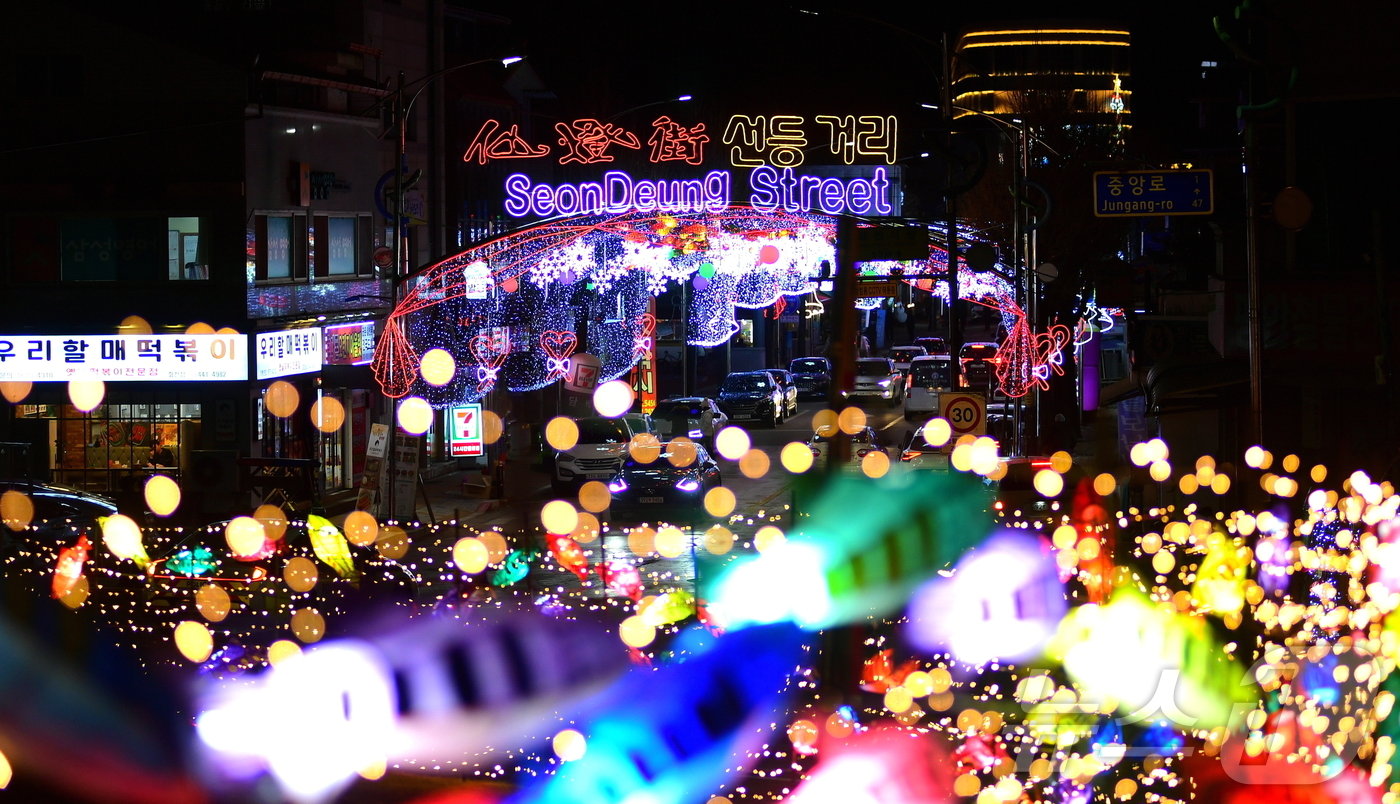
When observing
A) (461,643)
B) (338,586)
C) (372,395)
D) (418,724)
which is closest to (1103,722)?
(418,724)

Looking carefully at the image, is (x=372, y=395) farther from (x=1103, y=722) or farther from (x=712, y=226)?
(x=1103, y=722)

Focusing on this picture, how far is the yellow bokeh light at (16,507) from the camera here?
21797mm

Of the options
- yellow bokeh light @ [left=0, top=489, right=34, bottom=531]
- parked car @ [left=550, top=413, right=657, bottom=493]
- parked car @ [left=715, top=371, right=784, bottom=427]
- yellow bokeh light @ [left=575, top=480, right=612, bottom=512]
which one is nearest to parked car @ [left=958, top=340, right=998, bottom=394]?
parked car @ [left=715, top=371, right=784, bottom=427]

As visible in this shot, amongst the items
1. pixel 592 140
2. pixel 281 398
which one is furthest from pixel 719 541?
pixel 281 398

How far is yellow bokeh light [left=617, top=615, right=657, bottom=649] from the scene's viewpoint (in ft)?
49.3

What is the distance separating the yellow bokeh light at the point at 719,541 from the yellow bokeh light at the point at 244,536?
21.8 ft

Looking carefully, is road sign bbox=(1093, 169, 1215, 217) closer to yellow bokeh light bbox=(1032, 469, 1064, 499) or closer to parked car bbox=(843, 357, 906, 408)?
yellow bokeh light bbox=(1032, 469, 1064, 499)

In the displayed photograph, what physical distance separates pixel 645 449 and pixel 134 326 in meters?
10.1

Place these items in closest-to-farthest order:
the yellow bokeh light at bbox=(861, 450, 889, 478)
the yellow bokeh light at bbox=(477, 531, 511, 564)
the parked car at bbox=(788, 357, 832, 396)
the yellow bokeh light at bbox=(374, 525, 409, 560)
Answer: the yellow bokeh light at bbox=(374, 525, 409, 560)
the yellow bokeh light at bbox=(477, 531, 511, 564)
the yellow bokeh light at bbox=(861, 450, 889, 478)
the parked car at bbox=(788, 357, 832, 396)

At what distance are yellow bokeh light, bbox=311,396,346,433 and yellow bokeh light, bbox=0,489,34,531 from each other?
8.62m

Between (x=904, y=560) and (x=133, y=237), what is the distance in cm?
1933

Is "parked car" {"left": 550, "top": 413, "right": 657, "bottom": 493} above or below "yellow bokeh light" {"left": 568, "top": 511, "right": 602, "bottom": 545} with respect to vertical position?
above

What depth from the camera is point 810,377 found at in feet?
195

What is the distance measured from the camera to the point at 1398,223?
21.4m
